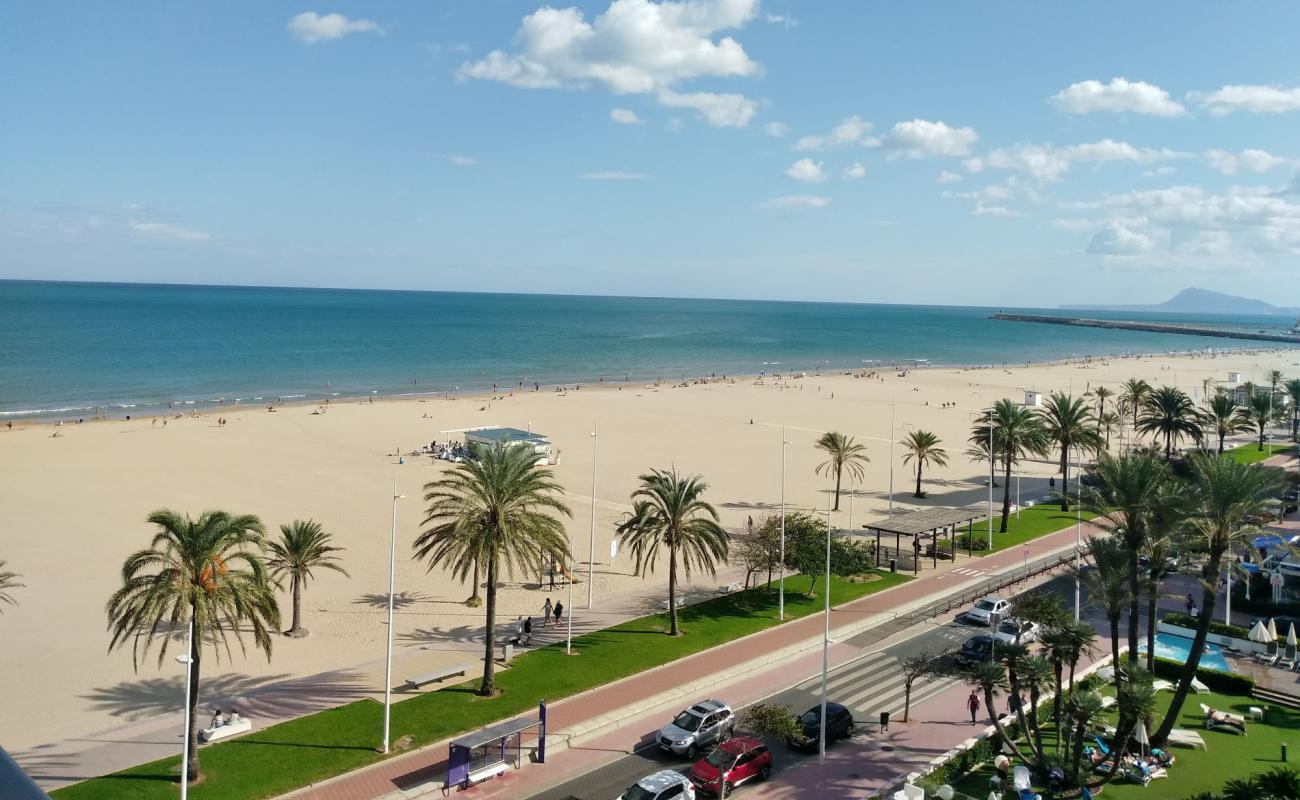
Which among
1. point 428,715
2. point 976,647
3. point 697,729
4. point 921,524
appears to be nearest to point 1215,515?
point 976,647

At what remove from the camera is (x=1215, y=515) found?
69.7ft

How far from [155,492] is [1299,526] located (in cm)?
6095

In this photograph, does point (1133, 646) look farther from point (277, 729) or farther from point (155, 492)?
point (155, 492)

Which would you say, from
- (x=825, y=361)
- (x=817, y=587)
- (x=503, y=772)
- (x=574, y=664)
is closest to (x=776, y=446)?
(x=817, y=587)

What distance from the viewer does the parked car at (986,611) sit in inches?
1219

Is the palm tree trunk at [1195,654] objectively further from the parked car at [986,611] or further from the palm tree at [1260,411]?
the palm tree at [1260,411]

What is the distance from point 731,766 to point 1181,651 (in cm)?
1782

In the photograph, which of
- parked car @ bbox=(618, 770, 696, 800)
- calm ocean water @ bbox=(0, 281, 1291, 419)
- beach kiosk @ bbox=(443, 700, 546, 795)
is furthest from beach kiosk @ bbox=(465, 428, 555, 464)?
calm ocean water @ bbox=(0, 281, 1291, 419)

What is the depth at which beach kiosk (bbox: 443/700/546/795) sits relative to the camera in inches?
771

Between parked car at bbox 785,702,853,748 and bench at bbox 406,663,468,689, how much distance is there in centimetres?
1014

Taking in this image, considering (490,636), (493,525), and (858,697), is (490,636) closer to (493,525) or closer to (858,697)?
(493,525)

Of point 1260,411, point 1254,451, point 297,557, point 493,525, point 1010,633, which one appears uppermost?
point 1260,411

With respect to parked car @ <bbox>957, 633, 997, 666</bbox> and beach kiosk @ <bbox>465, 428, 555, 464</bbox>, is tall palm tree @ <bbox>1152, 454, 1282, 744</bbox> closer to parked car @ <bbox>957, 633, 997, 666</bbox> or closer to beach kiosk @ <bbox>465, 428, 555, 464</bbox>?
parked car @ <bbox>957, 633, 997, 666</bbox>

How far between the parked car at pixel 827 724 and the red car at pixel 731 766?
1584mm
